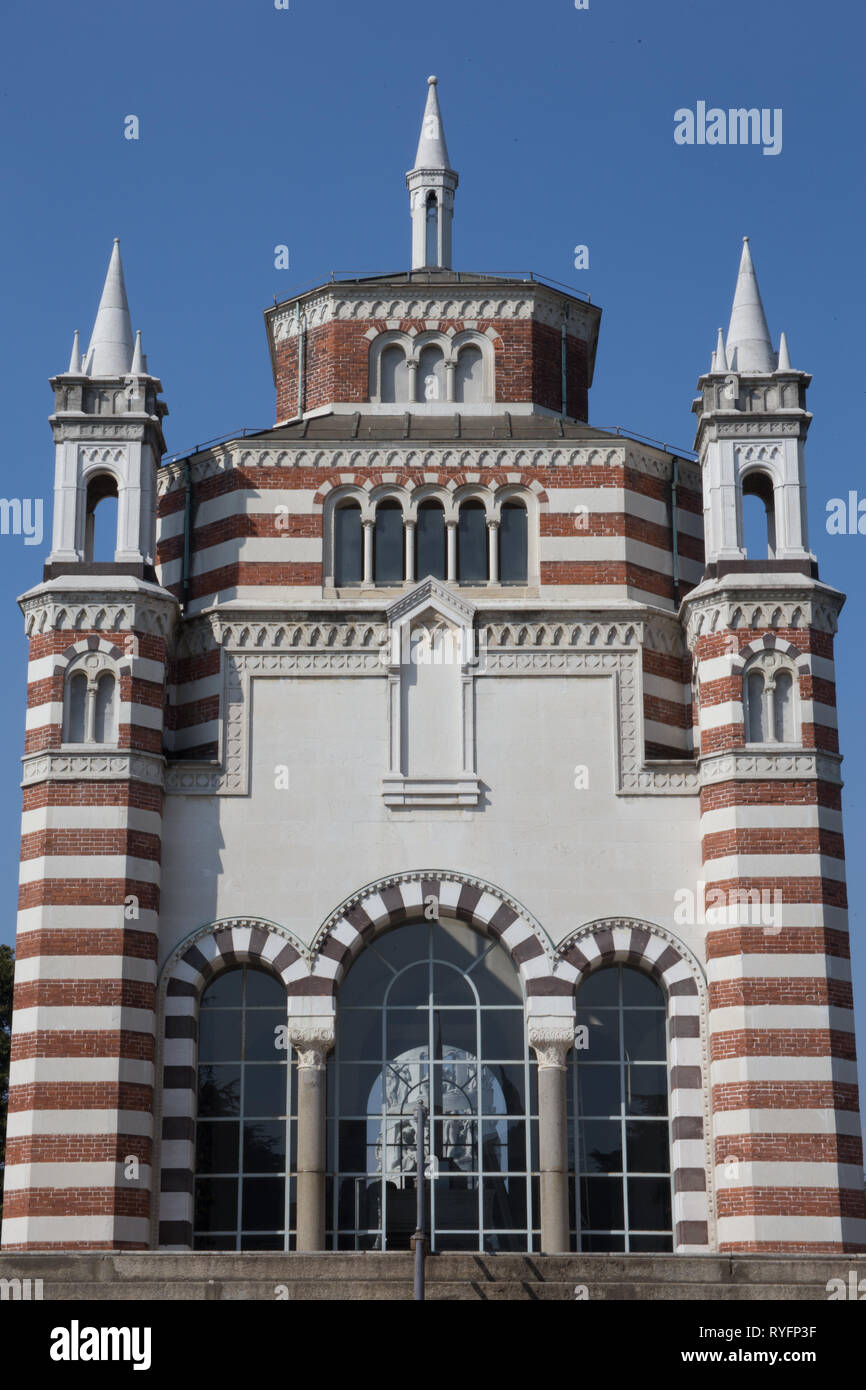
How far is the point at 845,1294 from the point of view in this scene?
24.7m

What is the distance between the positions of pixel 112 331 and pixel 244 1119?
12392 mm

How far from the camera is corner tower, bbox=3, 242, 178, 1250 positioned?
2922 cm

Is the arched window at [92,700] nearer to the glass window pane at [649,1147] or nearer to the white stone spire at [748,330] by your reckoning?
the glass window pane at [649,1147]

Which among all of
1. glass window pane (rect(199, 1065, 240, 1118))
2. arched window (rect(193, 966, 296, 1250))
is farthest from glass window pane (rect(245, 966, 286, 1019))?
glass window pane (rect(199, 1065, 240, 1118))

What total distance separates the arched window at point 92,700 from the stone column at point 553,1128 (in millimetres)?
7525

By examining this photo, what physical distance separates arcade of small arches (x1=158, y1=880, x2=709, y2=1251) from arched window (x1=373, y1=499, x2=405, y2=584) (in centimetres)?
517

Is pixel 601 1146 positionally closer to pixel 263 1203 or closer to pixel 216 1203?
pixel 263 1203

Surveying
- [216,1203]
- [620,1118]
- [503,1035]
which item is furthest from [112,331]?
[620,1118]

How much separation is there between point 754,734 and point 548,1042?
17.6 ft

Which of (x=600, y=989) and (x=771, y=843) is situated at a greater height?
(x=771, y=843)

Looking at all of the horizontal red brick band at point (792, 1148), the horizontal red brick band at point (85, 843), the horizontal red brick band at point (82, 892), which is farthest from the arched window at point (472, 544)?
the horizontal red brick band at point (792, 1148)

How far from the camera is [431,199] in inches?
1567
